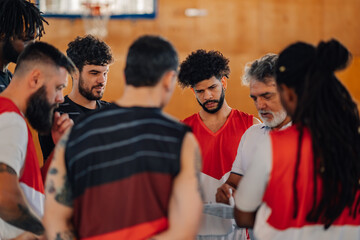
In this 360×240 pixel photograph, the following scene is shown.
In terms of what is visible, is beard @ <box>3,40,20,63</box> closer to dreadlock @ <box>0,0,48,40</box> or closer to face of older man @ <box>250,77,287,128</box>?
dreadlock @ <box>0,0,48,40</box>

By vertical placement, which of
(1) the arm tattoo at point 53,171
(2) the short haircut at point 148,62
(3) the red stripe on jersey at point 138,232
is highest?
(2) the short haircut at point 148,62

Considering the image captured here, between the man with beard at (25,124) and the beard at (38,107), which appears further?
the beard at (38,107)

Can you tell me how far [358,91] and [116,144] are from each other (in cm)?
727

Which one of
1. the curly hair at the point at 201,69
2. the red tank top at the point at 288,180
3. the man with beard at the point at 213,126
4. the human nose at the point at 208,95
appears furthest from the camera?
the curly hair at the point at 201,69

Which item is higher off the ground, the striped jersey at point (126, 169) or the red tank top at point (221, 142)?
the striped jersey at point (126, 169)

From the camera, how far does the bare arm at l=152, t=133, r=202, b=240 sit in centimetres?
144

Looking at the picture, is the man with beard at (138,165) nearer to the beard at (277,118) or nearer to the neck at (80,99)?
the beard at (277,118)

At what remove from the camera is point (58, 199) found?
1.52 metres

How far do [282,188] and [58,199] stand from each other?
77 centimetres

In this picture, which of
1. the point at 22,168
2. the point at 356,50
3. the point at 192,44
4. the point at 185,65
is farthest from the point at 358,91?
the point at 22,168

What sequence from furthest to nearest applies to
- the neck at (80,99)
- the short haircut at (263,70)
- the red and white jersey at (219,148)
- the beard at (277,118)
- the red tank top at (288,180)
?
the neck at (80,99) → the red and white jersey at (219,148) → the short haircut at (263,70) → the beard at (277,118) → the red tank top at (288,180)

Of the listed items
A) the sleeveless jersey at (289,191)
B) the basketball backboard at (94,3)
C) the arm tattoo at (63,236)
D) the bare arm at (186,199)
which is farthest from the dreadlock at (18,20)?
the basketball backboard at (94,3)

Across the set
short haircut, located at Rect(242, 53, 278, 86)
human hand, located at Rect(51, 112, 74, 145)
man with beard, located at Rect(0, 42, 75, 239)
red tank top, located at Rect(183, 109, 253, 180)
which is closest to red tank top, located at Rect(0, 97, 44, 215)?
man with beard, located at Rect(0, 42, 75, 239)

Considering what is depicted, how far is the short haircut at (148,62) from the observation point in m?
1.48
